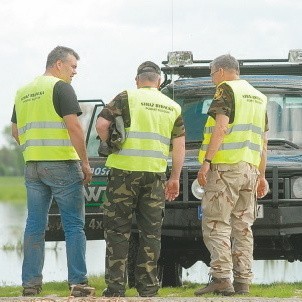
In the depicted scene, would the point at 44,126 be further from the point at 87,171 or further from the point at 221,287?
the point at 221,287

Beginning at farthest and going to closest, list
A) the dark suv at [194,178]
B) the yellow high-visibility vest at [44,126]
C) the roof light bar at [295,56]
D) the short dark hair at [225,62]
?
the roof light bar at [295,56] → the dark suv at [194,178] → the short dark hair at [225,62] → the yellow high-visibility vest at [44,126]

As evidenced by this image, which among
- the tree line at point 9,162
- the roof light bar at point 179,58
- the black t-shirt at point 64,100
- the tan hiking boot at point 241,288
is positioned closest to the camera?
the black t-shirt at point 64,100

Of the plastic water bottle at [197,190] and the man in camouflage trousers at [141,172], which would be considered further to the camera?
the plastic water bottle at [197,190]

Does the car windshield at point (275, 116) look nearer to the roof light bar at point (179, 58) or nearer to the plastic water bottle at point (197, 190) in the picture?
the roof light bar at point (179, 58)

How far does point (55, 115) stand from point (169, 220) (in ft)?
5.72

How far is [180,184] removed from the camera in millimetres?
12320

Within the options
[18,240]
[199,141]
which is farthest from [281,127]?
[18,240]

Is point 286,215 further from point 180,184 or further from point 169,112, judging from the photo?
point 169,112

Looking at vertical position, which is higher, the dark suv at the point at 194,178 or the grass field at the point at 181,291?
the dark suv at the point at 194,178

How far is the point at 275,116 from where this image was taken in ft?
42.9

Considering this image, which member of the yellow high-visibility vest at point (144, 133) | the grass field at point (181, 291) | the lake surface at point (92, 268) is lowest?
the grass field at point (181, 291)

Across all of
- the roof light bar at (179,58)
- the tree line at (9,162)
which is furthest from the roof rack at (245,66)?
→ the tree line at (9,162)

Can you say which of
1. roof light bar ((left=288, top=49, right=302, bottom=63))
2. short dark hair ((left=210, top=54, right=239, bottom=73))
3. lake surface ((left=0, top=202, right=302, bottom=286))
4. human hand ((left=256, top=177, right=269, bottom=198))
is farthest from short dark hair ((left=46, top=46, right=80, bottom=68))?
lake surface ((left=0, top=202, right=302, bottom=286))

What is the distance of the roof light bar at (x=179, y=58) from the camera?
13.9 m
